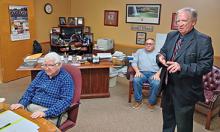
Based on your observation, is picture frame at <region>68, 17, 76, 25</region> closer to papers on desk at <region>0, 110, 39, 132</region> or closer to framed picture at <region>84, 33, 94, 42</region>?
framed picture at <region>84, 33, 94, 42</region>

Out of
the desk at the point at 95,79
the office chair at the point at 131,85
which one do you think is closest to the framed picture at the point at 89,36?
the desk at the point at 95,79

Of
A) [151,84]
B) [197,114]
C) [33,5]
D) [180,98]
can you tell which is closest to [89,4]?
[33,5]

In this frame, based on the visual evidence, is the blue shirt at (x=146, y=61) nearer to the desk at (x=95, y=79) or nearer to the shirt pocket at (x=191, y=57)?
the desk at (x=95, y=79)

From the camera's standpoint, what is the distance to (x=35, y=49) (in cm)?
489

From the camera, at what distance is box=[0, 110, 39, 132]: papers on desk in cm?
141

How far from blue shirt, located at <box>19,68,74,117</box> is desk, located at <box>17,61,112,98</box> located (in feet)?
4.75

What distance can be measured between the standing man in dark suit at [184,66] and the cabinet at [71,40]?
3.46 metres

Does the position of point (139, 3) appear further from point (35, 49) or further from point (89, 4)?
point (35, 49)

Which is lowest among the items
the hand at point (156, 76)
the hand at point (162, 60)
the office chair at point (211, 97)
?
the office chair at point (211, 97)

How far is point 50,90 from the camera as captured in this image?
2049mm

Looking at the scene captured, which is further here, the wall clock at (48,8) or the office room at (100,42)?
the wall clock at (48,8)

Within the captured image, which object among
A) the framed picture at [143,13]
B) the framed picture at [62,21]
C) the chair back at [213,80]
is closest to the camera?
the chair back at [213,80]

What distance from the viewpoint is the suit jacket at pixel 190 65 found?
6.01 feet

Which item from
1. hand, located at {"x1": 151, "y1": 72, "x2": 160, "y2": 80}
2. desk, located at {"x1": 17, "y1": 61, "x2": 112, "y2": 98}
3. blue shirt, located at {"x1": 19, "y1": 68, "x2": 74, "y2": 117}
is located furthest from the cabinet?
blue shirt, located at {"x1": 19, "y1": 68, "x2": 74, "y2": 117}
